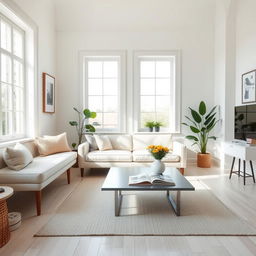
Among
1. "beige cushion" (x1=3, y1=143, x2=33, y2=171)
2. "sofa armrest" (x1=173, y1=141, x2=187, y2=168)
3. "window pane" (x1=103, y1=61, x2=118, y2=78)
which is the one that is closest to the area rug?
"beige cushion" (x1=3, y1=143, x2=33, y2=171)

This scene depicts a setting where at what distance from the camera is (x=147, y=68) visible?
17.8ft

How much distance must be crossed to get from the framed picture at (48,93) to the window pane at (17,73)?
56cm

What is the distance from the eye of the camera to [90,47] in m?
5.32

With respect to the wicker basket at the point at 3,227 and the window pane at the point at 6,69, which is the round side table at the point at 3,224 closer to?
the wicker basket at the point at 3,227

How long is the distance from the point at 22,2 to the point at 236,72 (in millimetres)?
4028

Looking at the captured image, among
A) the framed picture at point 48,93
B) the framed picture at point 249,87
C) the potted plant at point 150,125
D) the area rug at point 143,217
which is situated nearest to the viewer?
the area rug at point 143,217

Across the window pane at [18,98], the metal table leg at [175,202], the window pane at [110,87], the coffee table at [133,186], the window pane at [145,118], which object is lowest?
the metal table leg at [175,202]

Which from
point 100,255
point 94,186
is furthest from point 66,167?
point 100,255

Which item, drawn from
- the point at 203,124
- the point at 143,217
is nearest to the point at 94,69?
the point at 203,124

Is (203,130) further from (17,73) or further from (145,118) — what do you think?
(17,73)

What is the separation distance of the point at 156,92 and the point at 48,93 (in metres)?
2.38

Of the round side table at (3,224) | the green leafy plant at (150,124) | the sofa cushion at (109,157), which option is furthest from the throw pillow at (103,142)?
the round side table at (3,224)

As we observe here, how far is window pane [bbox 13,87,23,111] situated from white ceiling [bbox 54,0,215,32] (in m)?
2.06

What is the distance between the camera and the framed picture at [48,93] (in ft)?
15.0
